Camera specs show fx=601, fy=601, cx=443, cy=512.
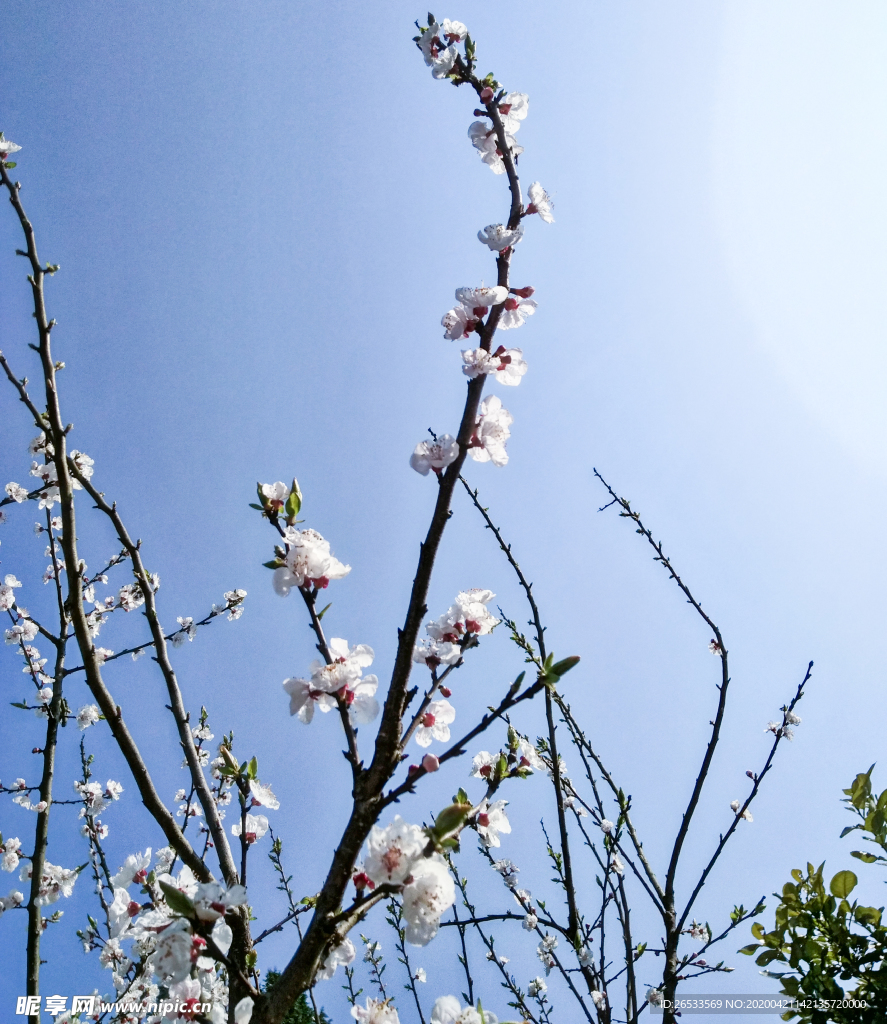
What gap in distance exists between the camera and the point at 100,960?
12.4 ft

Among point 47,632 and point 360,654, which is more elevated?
point 47,632

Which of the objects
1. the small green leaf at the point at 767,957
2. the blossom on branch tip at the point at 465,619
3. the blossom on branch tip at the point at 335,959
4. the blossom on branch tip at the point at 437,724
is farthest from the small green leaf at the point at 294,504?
the small green leaf at the point at 767,957

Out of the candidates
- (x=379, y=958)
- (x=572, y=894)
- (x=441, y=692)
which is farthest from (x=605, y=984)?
(x=379, y=958)

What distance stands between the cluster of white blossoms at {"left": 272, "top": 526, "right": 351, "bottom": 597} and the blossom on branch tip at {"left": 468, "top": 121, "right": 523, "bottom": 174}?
2069 millimetres

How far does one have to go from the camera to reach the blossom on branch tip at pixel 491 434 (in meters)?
2.20

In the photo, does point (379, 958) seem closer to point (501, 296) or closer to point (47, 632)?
point (47, 632)

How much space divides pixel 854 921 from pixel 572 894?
125 centimetres

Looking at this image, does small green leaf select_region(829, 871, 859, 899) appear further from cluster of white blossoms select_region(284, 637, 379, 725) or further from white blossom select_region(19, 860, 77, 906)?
white blossom select_region(19, 860, 77, 906)

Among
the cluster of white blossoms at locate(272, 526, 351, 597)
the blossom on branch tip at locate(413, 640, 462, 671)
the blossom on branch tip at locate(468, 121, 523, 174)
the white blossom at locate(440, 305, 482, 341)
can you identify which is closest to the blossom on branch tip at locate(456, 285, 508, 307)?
the white blossom at locate(440, 305, 482, 341)

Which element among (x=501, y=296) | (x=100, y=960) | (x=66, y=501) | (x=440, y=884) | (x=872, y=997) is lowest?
(x=872, y=997)

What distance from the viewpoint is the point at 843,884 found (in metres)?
2.30

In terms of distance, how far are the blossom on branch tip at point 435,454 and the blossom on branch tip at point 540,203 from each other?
4.06 ft

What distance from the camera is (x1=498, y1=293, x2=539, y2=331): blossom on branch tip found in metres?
2.47

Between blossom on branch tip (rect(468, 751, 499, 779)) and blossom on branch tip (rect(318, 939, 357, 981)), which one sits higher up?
blossom on branch tip (rect(468, 751, 499, 779))
